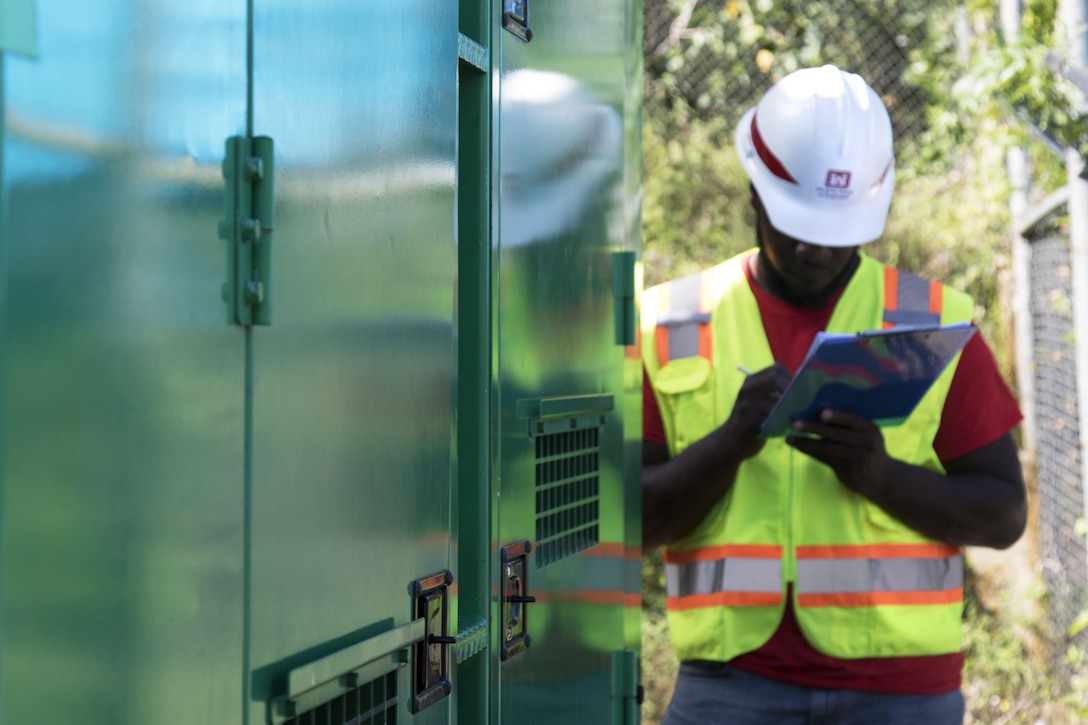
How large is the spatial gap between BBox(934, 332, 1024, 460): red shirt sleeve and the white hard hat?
32 cm

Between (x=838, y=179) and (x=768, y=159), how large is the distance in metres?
0.16

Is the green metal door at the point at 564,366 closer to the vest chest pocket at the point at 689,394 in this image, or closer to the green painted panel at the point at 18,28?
the vest chest pocket at the point at 689,394

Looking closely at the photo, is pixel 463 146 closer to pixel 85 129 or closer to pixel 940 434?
pixel 85 129

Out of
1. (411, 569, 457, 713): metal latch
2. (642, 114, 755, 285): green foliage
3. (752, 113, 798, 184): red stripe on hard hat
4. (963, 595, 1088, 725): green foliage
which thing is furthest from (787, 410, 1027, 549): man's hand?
(642, 114, 755, 285): green foliage

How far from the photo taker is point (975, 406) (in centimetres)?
252

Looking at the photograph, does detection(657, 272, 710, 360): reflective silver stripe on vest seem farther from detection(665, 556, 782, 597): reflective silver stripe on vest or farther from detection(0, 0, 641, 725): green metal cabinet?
detection(0, 0, 641, 725): green metal cabinet

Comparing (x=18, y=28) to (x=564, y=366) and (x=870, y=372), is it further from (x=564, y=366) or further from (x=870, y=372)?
(x=870, y=372)

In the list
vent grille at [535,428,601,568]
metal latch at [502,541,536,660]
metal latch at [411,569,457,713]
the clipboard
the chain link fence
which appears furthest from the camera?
the chain link fence

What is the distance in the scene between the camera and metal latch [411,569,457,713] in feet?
4.25

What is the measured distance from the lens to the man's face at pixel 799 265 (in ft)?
8.24

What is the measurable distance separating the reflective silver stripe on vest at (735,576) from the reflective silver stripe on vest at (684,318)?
416 millimetres

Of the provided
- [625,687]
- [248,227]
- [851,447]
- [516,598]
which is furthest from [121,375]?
[851,447]

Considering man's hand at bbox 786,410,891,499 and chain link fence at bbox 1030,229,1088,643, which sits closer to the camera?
man's hand at bbox 786,410,891,499

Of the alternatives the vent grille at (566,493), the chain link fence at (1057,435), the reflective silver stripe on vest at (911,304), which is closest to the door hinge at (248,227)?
the vent grille at (566,493)
